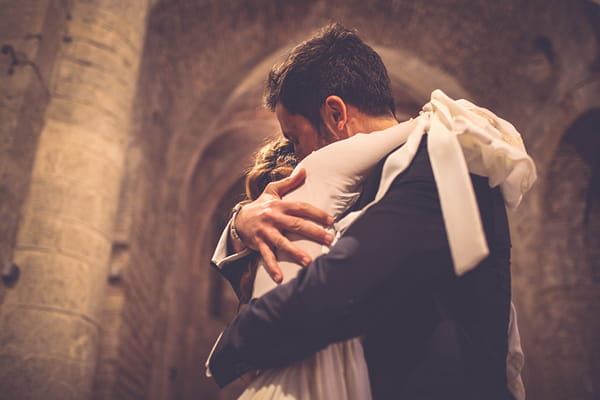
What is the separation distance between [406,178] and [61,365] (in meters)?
2.22

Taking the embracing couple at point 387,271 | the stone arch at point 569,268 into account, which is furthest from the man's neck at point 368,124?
the stone arch at point 569,268

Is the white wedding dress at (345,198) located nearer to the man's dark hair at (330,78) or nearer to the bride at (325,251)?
the bride at (325,251)

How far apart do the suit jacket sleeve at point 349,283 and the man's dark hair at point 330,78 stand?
0.44 m

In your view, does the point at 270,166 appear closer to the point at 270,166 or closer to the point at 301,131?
the point at 270,166

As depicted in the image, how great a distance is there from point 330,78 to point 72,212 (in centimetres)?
210

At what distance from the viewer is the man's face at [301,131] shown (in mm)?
1458

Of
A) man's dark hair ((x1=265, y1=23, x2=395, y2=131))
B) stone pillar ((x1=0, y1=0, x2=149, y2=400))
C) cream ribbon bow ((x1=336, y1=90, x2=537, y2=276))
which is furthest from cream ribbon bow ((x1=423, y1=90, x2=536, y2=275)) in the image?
stone pillar ((x1=0, y1=0, x2=149, y2=400))

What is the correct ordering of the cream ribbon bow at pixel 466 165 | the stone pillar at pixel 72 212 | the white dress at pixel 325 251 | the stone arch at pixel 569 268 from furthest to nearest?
the stone arch at pixel 569 268
the stone pillar at pixel 72 212
the white dress at pixel 325 251
the cream ribbon bow at pixel 466 165

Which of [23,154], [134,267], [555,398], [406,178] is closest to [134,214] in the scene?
[134,267]

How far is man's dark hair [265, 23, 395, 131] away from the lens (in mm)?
1427

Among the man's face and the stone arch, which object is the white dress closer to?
the man's face

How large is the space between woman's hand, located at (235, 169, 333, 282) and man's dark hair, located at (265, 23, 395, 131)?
0.87 feet

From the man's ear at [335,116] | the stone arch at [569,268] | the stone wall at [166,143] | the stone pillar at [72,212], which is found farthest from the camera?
the stone arch at [569,268]

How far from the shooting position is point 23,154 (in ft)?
9.34
